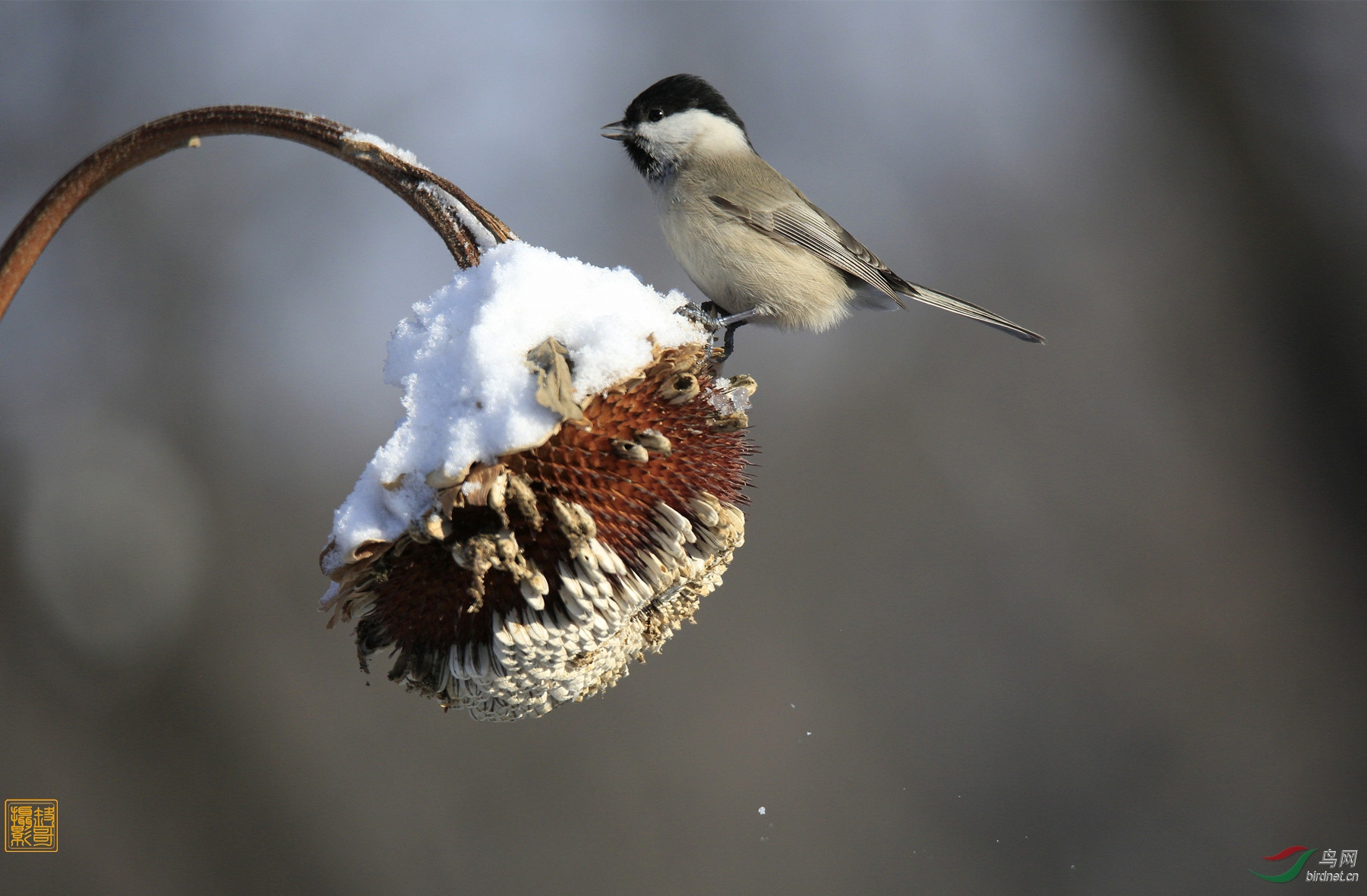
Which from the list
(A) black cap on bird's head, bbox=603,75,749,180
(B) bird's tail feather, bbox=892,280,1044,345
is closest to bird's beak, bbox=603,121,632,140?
(A) black cap on bird's head, bbox=603,75,749,180

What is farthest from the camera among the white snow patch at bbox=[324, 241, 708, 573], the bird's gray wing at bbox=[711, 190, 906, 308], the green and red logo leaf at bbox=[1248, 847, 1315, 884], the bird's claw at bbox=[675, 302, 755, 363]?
the green and red logo leaf at bbox=[1248, 847, 1315, 884]

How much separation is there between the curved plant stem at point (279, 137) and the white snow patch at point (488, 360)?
0.11m

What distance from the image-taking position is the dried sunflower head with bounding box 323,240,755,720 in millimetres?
1151

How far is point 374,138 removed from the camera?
1.42 meters

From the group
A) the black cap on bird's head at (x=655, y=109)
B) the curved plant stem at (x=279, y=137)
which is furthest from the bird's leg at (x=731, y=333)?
the curved plant stem at (x=279, y=137)

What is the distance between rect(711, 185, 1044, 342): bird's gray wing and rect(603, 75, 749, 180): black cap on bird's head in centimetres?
34

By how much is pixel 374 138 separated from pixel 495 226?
0.96 feet

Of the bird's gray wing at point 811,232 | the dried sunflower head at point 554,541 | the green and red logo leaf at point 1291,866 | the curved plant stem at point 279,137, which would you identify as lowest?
the green and red logo leaf at point 1291,866

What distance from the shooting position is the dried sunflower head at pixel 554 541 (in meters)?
1.15

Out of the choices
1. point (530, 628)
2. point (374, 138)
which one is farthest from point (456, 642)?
point (374, 138)

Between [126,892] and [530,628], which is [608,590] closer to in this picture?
[530,628]

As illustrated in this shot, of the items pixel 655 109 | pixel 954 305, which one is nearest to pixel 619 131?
pixel 655 109

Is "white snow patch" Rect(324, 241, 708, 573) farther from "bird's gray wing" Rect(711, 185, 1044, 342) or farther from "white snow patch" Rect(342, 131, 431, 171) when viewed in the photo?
"bird's gray wing" Rect(711, 185, 1044, 342)

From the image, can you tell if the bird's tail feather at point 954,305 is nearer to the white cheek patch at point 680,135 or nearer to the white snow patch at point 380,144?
the white cheek patch at point 680,135
